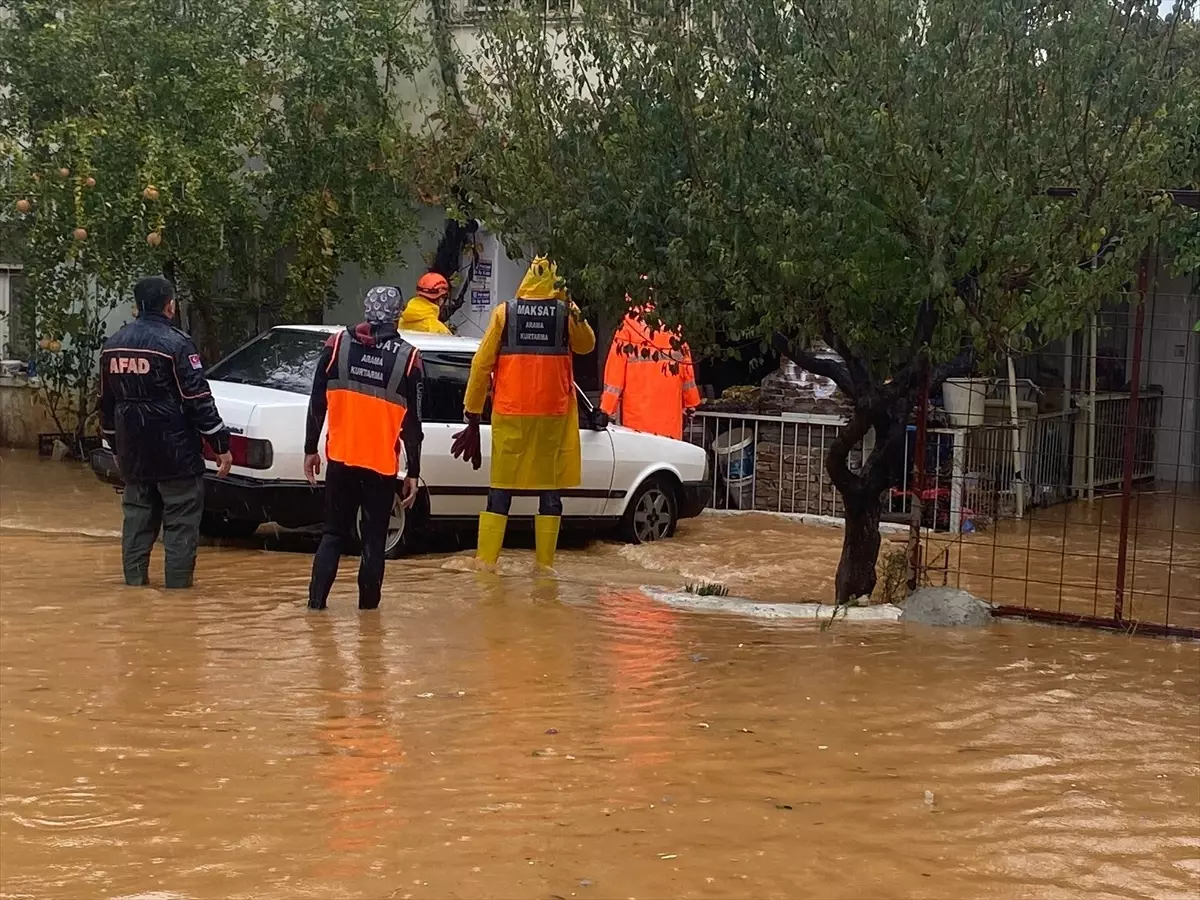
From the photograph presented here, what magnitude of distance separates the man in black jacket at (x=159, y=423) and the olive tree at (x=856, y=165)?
1.98 metres

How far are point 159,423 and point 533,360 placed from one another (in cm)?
232

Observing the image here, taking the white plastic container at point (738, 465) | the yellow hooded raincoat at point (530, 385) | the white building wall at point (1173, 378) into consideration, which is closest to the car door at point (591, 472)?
the yellow hooded raincoat at point (530, 385)

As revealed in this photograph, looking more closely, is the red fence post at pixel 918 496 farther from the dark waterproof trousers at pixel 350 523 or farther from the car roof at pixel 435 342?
the car roof at pixel 435 342

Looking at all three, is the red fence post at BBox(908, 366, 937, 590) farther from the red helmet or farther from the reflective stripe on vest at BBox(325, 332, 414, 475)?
the red helmet

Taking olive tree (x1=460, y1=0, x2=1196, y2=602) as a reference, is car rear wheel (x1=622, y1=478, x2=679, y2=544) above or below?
below

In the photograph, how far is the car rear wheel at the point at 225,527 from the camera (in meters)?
11.3

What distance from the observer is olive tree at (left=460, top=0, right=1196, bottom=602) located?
7430 millimetres

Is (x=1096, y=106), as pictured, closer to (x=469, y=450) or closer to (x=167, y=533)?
(x=469, y=450)

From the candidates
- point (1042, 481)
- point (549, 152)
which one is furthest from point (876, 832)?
point (1042, 481)

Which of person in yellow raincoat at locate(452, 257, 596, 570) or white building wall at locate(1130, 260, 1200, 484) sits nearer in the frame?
person in yellow raincoat at locate(452, 257, 596, 570)

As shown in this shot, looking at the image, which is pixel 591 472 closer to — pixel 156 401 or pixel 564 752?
pixel 156 401

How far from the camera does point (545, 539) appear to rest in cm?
1023

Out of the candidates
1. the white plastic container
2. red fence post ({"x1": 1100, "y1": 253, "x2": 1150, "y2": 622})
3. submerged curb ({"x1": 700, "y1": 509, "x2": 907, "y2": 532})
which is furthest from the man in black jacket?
the white plastic container

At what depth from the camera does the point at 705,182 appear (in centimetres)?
792
